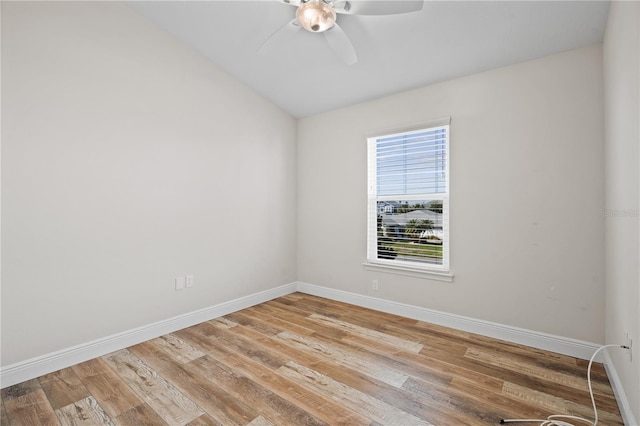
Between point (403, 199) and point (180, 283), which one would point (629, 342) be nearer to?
point (403, 199)

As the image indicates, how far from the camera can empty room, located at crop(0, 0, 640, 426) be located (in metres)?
1.75

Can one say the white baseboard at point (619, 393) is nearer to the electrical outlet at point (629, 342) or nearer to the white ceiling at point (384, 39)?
the electrical outlet at point (629, 342)

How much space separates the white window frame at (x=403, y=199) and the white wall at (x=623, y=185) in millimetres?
1106

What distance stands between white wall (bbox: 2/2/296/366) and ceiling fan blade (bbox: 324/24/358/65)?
1.48 m

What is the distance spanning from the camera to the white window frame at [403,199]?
285cm

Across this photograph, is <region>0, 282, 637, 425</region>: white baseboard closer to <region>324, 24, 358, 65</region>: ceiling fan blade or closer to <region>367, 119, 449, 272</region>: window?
<region>367, 119, 449, 272</region>: window

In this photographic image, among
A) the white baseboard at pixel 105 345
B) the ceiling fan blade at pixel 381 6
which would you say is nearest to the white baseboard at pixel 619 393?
the ceiling fan blade at pixel 381 6

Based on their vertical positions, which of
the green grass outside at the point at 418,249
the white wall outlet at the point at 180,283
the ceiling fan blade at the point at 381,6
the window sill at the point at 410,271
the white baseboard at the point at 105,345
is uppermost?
the ceiling fan blade at the point at 381,6

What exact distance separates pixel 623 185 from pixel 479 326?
1.56m

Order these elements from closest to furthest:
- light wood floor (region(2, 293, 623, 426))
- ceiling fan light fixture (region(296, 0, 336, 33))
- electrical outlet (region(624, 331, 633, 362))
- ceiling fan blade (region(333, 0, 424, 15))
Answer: electrical outlet (region(624, 331, 633, 362)) → light wood floor (region(2, 293, 623, 426)) → ceiling fan blade (region(333, 0, 424, 15)) → ceiling fan light fixture (region(296, 0, 336, 33))

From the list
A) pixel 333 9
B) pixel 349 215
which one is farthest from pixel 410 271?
pixel 333 9

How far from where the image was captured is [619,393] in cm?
167

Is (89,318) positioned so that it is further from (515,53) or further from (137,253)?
(515,53)

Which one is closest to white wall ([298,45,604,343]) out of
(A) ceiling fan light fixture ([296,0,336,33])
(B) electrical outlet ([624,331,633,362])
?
(B) electrical outlet ([624,331,633,362])
